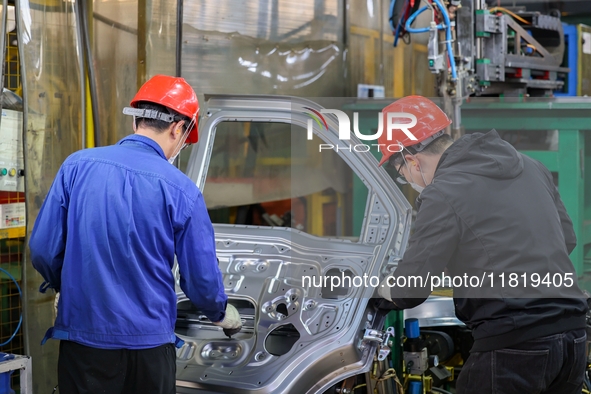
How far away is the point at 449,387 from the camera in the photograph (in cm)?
369

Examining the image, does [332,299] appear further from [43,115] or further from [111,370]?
[43,115]

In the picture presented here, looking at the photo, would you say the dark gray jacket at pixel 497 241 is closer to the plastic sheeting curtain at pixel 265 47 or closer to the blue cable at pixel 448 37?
the blue cable at pixel 448 37

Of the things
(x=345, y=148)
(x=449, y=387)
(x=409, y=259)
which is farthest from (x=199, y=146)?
(x=449, y=387)

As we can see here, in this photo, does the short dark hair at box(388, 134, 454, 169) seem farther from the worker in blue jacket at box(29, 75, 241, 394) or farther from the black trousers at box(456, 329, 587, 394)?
the worker in blue jacket at box(29, 75, 241, 394)

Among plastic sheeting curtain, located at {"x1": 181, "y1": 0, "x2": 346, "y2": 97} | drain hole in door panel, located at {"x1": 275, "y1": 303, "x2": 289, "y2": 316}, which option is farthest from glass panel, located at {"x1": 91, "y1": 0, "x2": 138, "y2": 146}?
drain hole in door panel, located at {"x1": 275, "y1": 303, "x2": 289, "y2": 316}

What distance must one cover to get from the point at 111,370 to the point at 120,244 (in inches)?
16.7

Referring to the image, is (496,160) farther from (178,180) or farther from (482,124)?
(178,180)

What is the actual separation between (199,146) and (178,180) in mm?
1088

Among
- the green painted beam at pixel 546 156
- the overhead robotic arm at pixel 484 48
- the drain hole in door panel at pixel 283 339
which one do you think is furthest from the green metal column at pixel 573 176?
the drain hole in door panel at pixel 283 339

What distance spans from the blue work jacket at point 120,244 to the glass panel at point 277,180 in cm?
107

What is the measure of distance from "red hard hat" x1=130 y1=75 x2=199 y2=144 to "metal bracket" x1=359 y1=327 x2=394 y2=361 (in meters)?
1.11

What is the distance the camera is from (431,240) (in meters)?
2.45

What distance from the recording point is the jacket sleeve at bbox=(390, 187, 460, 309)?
2432 mm

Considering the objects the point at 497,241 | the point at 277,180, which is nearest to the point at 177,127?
the point at 497,241
